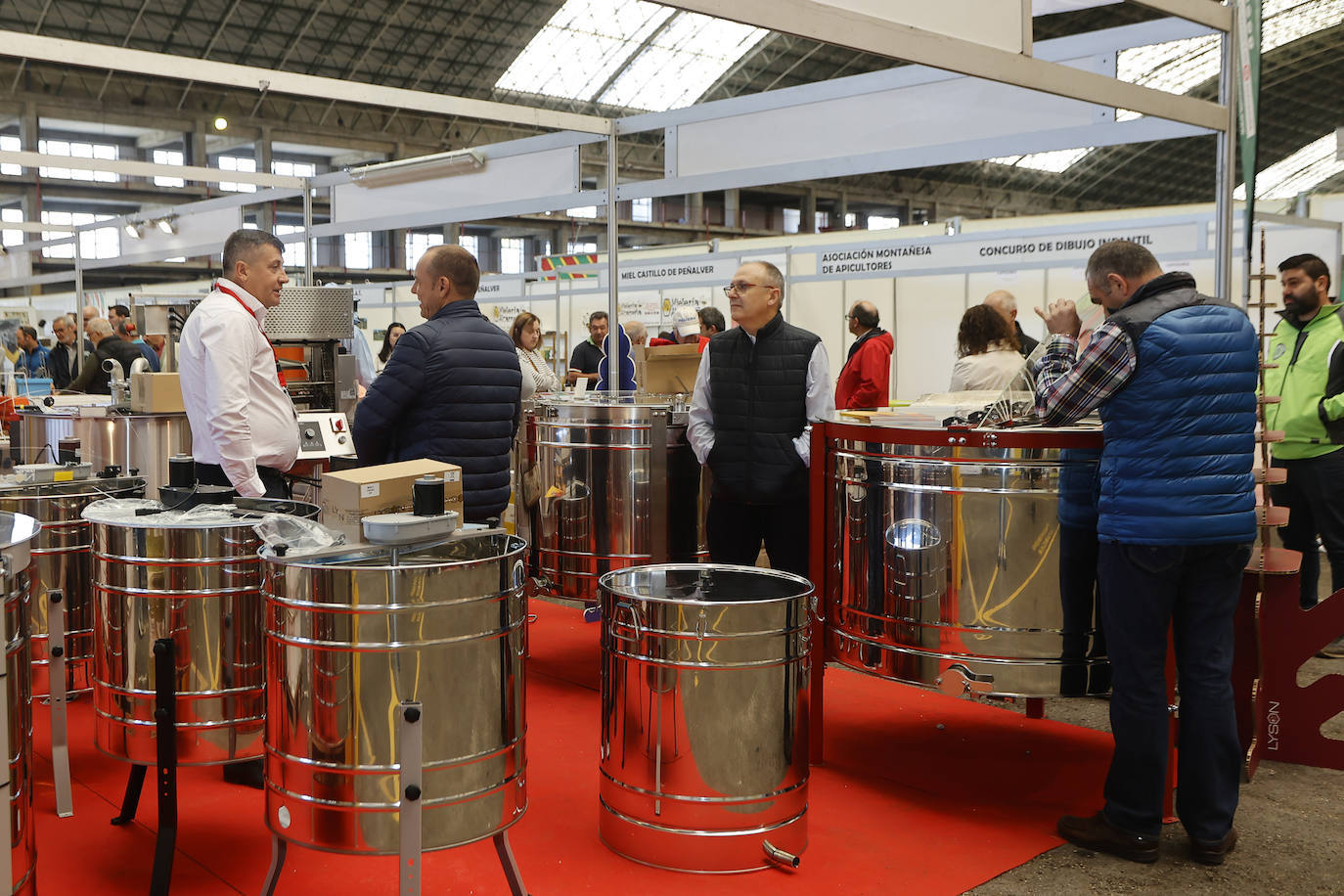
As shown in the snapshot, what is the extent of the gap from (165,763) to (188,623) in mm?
331

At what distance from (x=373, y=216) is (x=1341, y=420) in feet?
18.3

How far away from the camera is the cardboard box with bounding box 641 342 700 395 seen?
5230 mm

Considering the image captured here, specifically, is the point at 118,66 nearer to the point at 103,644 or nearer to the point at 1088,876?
the point at 103,644

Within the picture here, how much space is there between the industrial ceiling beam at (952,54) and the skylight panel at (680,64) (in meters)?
21.1

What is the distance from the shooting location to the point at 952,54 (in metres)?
3.13

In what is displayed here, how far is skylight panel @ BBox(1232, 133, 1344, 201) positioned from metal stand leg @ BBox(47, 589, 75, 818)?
118ft

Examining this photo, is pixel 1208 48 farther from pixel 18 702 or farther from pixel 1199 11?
pixel 18 702

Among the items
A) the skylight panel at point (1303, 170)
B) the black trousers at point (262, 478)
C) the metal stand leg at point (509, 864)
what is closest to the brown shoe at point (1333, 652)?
the metal stand leg at point (509, 864)

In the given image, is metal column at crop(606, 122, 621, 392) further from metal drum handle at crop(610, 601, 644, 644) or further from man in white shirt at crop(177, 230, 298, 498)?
metal drum handle at crop(610, 601, 644, 644)

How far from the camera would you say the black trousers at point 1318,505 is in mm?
5031

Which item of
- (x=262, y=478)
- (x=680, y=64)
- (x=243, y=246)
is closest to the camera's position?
(x=243, y=246)

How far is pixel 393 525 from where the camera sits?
2178 millimetres

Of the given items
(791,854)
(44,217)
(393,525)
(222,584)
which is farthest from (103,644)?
(44,217)

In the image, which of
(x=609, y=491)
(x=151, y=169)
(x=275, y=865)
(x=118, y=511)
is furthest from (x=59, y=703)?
(x=151, y=169)
